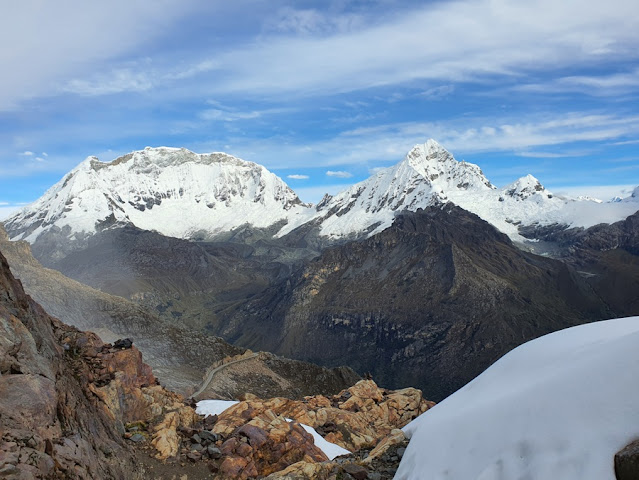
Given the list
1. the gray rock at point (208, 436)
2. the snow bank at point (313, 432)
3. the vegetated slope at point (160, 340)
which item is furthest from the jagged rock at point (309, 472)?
the vegetated slope at point (160, 340)

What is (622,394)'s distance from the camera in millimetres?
12547

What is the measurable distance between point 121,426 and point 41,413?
1264 centimetres

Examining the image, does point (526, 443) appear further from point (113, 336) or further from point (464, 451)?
point (113, 336)

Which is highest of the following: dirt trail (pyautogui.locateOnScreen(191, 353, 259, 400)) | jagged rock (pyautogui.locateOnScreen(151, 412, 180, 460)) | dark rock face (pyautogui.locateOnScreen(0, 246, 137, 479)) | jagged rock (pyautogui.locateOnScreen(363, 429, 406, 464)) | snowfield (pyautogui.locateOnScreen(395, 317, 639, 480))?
dark rock face (pyautogui.locateOnScreen(0, 246, 137, 479))

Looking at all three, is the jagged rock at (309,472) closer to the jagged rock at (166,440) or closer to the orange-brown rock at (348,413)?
the orange-brown rock at (348,413)

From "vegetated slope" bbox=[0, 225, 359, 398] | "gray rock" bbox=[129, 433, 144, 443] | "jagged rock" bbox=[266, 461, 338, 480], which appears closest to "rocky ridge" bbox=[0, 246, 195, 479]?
"gray rock" bbox=[129, 433, 144, 443]

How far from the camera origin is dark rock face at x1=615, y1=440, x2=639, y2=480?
11.0 meters

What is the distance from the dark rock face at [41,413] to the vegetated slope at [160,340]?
46175 millimetres

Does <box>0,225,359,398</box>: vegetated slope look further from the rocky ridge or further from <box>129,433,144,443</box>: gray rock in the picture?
the rocky ridge

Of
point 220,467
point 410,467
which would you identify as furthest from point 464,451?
point 220,467

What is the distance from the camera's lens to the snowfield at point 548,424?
12.0 metres

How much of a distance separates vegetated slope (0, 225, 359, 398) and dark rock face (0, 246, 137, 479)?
46.2 m

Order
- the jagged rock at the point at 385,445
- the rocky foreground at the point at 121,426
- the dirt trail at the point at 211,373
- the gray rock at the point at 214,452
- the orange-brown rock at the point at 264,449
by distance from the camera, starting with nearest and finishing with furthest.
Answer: the rocky foreground at the point at 121,426 < the jagged rock at the point at 385,445 < the orange-brown rock at the point at 264,449 < the gray rock at the point at 214,452 < the dirt trail at the point at 211,373

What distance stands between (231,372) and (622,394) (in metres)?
64.8
